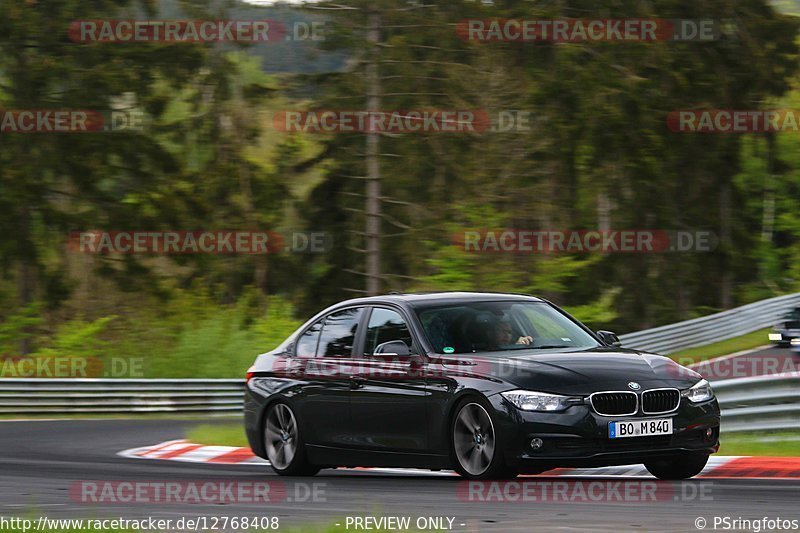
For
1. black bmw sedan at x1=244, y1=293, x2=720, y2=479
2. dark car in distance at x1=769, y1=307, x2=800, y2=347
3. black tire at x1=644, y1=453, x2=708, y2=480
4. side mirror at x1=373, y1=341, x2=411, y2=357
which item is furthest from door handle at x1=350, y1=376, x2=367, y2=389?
dark car in distance at x1=769, y1=307, x2=800, y2=347

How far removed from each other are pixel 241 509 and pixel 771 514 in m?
3.16

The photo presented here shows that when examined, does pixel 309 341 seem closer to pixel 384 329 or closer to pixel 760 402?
pixel 384 329

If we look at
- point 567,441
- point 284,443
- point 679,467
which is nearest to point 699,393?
point 679,467

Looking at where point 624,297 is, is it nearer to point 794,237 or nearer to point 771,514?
point 794,237

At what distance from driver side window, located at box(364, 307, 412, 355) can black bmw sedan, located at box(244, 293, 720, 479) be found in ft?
0.04

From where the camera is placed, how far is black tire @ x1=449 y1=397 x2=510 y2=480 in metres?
9.78

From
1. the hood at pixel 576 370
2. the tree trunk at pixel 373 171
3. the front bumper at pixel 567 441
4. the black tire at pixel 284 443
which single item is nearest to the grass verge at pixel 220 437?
the black tire at pixel 284 443

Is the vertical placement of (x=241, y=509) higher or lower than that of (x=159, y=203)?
lower

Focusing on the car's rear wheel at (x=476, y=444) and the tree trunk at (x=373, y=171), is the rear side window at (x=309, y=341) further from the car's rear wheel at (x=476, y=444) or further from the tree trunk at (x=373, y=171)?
the tree trunk at (x=373, y=171)

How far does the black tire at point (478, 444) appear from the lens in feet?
32.1

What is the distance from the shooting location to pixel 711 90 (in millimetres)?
43094

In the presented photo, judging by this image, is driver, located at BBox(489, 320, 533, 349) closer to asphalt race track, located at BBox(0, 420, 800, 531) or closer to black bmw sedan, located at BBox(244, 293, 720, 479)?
black bmw sedan, located at BBox(244, 293, 720, 479)

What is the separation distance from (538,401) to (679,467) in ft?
4.59

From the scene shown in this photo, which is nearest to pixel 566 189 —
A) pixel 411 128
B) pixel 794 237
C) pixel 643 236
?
pixel 643 236
